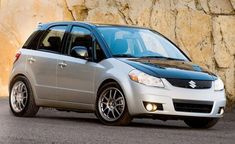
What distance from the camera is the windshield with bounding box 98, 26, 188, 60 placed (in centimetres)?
1377

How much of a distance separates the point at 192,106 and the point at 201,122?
3.04 feet

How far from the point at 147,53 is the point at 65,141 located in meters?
3.91

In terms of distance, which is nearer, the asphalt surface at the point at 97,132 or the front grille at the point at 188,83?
the asphalt surface at the point at 97,132

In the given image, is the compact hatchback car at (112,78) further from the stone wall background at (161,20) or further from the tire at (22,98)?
the stone wall background at (161,20)

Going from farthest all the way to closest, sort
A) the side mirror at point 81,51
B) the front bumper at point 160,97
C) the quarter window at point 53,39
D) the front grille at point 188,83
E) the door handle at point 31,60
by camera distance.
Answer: the door handle at point 31,60 < the quarter window at point 53,39 < the side mirror at point 81,51 < the front grille at point 188,83 < the front bumper at point 160,97

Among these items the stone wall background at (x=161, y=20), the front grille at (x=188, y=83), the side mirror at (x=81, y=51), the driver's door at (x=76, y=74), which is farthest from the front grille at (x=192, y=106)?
the stone wall background at (x=161, y=20)

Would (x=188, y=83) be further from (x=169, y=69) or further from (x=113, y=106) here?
(x=113, y=106)

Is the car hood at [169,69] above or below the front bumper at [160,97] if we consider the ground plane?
above

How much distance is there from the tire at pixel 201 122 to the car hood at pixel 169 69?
2.24 ft

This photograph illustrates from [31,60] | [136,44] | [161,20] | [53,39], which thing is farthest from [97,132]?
[161,20]

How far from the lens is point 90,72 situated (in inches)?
535

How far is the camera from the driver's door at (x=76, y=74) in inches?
537

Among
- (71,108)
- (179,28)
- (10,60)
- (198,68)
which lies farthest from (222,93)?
(10,60)

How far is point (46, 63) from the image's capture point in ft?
47.9
